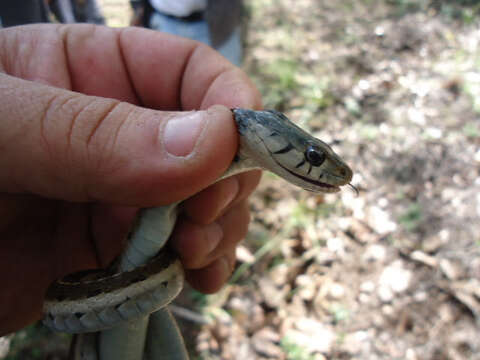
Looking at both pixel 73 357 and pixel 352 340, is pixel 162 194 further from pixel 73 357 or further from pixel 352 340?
pixel 352 340

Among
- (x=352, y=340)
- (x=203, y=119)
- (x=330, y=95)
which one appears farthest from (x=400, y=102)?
(x=203, y=119)

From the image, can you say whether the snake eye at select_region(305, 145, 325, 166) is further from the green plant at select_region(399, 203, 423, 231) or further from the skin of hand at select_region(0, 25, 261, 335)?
the green plant at select_region(399, 203, 423, 231)

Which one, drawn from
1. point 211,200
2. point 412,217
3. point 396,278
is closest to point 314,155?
point 211,200

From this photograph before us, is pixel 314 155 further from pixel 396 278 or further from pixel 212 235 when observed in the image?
pixel 396 278

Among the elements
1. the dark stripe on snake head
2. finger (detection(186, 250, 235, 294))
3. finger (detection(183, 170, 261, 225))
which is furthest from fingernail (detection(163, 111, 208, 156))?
finger (detection(186, 250, 235, 294))

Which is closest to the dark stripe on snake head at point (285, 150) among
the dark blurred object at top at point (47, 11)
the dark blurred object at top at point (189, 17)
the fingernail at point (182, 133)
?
the fingernail at point (182, 133)

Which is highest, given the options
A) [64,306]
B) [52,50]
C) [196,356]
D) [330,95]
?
[52,50]

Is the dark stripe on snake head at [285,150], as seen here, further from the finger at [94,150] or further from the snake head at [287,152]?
the finger at [94,150]
